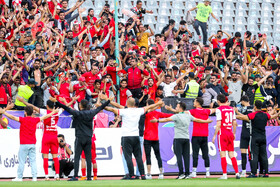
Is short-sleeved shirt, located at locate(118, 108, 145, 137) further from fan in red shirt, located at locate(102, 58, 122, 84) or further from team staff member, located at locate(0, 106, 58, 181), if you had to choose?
fan in red shirt, located at locate(102, 58, 122, 84)

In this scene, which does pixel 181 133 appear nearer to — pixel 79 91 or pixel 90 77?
pixel 79 91

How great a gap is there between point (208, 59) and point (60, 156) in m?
10.2

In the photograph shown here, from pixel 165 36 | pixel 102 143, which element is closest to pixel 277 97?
pixel 165 36

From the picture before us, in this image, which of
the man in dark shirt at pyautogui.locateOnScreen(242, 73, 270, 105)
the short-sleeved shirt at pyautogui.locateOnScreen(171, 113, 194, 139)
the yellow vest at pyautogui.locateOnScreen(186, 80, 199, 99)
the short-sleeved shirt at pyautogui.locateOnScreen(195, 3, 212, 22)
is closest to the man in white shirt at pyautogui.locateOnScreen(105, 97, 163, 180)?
the short-sleeved shirt at pyautogui.locateOnScreen(171, 113, 194, 139)

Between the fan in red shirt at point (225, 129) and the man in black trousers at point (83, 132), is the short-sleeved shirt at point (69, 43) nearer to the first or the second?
the man in black trousers at point (83, 132)

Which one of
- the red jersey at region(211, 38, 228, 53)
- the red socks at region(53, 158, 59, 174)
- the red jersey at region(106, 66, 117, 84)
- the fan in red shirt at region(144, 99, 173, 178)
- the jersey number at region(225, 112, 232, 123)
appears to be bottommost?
the red socks at region(53, 158, 59, 174)

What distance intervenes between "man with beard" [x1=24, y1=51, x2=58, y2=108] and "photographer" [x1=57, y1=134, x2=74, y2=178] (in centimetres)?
263

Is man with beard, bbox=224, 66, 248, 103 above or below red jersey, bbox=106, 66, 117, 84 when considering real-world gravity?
below

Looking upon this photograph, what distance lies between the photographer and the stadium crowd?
1945 centimetres

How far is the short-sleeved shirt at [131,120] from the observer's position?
46.6 ft

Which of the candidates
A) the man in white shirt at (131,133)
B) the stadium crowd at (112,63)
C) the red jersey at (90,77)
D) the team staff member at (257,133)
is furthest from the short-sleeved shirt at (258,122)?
the red jersey at (90,77)

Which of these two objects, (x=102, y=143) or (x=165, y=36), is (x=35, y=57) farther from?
(x=165, y=36)

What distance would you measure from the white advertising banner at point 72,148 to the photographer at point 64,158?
435 millimetres

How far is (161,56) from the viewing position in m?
23.1
